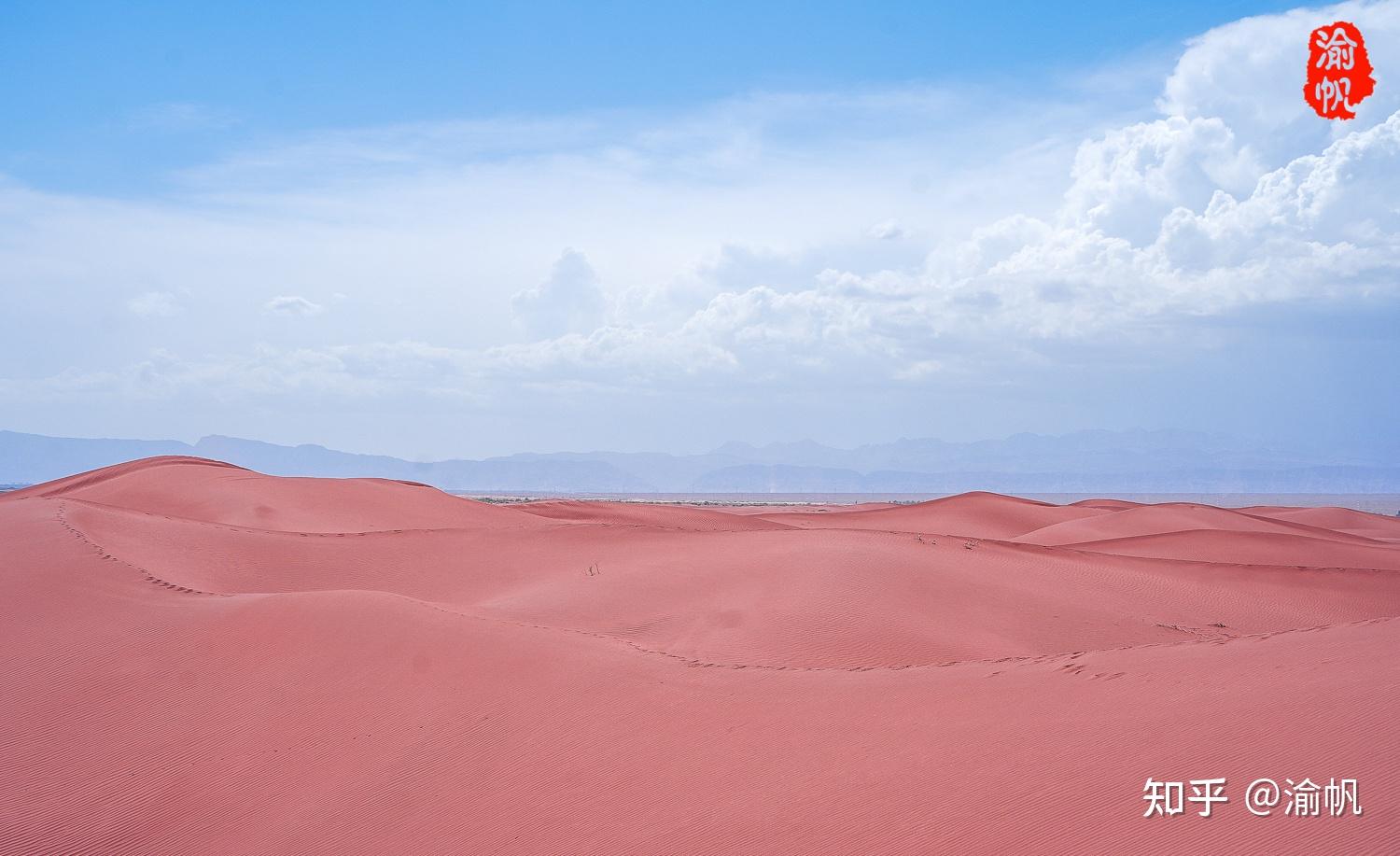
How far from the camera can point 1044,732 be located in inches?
309

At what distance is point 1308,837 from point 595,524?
21.3m

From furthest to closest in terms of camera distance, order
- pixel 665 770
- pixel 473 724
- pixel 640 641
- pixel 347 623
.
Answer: pixel 640 641
pixel 347 623
pixel 473 724
pixel 665 770

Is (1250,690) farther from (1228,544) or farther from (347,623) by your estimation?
(1228,544)

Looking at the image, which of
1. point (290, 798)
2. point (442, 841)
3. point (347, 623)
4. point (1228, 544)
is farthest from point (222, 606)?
point (1228, 544)

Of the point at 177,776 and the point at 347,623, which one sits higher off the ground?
the point at 347,623

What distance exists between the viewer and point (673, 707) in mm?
9805

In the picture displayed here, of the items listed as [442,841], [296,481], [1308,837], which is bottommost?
[442,841]

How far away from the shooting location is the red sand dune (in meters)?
6.90

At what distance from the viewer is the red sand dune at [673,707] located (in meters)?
6.90

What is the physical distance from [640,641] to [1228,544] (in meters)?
20.7

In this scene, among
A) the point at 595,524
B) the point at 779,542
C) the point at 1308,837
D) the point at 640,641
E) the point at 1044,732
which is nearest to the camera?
the point at 1308,837

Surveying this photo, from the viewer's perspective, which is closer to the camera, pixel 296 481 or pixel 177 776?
pixel 177 776

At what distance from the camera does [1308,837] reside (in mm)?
5621

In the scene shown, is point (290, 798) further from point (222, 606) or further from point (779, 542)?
point (779, 542)
